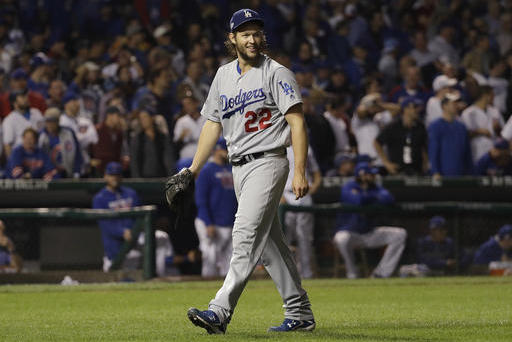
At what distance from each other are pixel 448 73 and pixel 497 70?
1357 millimetres

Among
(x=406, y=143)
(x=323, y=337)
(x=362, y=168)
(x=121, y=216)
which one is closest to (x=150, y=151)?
(x=121, y=216)

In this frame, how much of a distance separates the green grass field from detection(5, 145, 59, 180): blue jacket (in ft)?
6.66

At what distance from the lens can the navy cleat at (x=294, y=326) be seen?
267 inches

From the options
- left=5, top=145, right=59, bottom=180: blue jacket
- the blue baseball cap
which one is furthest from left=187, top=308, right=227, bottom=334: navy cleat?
left=5, top=145, right=59, bottom=180: blue jacket

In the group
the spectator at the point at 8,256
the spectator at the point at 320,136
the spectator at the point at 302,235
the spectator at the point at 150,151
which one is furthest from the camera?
the spectator at the point at 320,136

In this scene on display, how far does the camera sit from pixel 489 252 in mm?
13227

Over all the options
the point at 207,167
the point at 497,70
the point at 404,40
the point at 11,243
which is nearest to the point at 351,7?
the point at 404,40

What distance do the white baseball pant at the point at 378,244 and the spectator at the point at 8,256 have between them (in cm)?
377

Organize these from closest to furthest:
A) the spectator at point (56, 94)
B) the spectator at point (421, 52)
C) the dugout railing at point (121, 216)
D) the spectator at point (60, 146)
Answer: the dugout railing at point (121, 216) < the spectator at point (60, 146) < the spectator at point (56, 94) < the spectator at point (421, 52)

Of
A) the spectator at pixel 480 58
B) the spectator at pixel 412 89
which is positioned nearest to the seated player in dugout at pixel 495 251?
the spectator at pixel 412 89

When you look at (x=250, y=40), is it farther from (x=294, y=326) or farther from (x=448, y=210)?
(x=448, y=210)

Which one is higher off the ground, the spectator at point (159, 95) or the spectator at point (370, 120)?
the spectator at point (159, 95)

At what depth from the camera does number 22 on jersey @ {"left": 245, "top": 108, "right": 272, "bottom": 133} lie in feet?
21.5

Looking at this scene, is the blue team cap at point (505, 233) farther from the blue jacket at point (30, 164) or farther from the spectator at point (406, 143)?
the blue jacket at point (30, 164)
